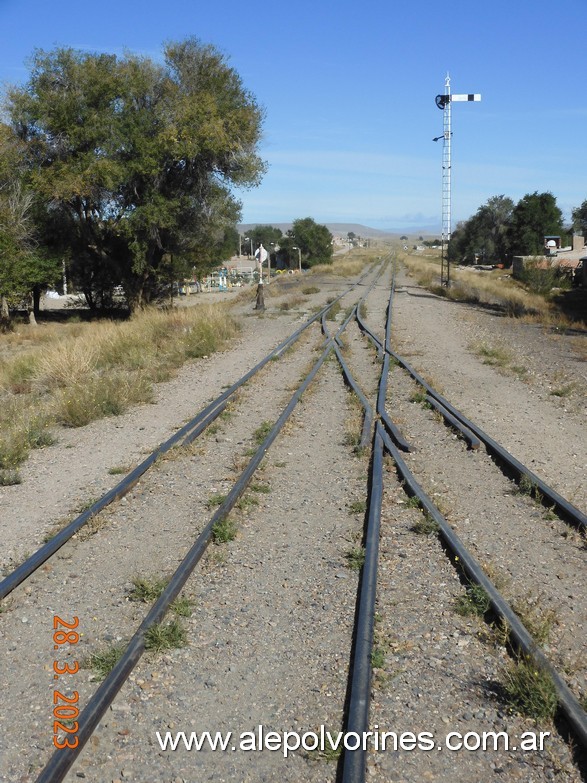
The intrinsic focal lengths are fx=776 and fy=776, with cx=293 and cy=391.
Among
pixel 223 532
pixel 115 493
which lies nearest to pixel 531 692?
pixel 223 532

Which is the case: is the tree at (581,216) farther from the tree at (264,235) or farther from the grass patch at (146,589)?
the grass patch at (146,589)

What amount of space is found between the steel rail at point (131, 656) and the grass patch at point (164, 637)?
45mm

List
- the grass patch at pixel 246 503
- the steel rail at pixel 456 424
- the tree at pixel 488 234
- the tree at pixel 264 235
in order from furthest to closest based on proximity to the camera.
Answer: the tree at pixel 264 235, the tree at pixel 488 234, the steel rail at pixel 456 424, the grass patch at pixel 246 503

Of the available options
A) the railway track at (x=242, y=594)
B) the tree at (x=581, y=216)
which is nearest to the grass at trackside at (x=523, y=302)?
the railway track at (x=242, y=594)

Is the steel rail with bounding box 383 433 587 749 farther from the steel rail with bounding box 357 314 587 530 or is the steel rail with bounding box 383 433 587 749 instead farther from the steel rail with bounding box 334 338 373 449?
the steel rail with bounding box 334 338 373 449

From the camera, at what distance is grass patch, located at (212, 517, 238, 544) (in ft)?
22.7

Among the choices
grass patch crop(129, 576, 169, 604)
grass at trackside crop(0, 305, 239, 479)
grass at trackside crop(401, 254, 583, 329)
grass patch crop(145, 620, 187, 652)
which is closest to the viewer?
grass patch crop(145, 620, 187, 652)

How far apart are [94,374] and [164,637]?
38.3 feet

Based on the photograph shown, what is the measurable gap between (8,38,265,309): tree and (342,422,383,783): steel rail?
1078 inches

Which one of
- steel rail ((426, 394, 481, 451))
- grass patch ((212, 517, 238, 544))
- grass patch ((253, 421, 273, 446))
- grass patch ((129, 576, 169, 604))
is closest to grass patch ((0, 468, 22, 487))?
grass patch ((253, 421, 273, 446))

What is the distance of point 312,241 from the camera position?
112250 mm

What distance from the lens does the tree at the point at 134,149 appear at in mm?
31703
